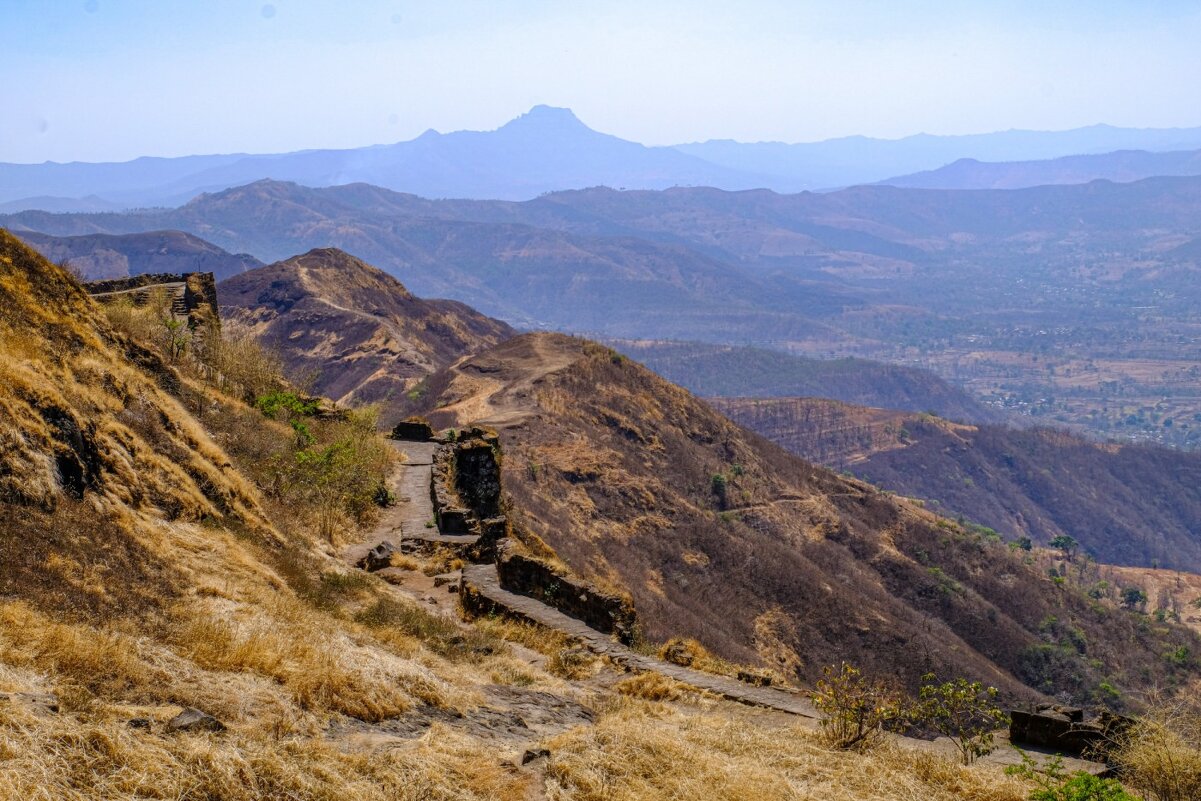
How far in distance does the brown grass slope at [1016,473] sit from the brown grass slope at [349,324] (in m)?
39.8

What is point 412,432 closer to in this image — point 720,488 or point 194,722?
point 720,488

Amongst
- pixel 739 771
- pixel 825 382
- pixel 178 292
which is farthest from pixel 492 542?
pixel 825 382

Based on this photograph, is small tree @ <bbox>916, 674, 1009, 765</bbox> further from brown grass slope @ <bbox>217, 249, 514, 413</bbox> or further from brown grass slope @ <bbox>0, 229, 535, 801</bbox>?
brown grass slope @ <bbox>217, 249, 514, 413</bbox>

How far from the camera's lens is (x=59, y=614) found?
20.9 feet

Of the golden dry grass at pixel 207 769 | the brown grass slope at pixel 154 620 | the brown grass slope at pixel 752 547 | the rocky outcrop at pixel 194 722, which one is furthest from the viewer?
the brown grass slope at pixel 752 547

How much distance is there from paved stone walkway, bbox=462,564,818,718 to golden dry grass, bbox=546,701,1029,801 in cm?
176

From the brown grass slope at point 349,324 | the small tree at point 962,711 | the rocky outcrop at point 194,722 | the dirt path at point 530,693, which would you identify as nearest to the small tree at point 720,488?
the dirt path at point 530,693

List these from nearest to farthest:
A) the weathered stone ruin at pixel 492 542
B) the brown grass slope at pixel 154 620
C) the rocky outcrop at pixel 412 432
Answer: the brown grass slope at pixel 154 620 → the weathered stone ruin at pixel 492 542 → the rocky outcrop at pixel 412 432

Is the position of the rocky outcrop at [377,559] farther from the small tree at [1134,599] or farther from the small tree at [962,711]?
the small tree at [1134,599]

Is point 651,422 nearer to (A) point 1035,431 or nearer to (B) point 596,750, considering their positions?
(B) point 596,750

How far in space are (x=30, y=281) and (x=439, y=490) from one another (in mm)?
8444

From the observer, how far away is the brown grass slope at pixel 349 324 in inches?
3091

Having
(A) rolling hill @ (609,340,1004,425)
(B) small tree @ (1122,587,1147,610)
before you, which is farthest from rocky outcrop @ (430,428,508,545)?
(A) rolling hill @ (609,340,1004,425)

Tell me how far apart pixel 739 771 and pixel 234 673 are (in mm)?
3844
